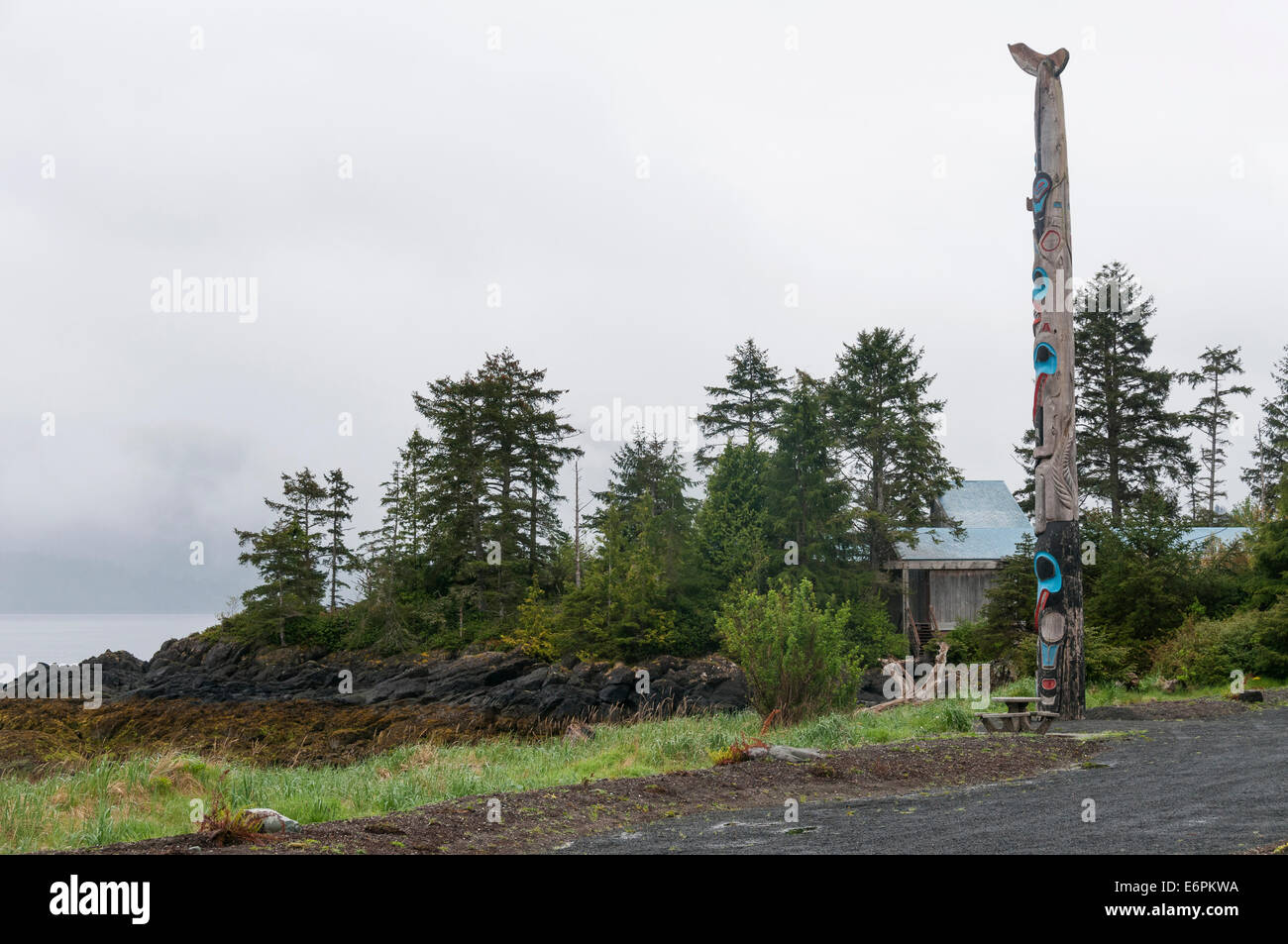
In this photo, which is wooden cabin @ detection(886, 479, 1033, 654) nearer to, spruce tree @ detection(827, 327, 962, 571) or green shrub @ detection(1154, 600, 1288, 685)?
spruce tree @ detection(827, 327, 962, 571)

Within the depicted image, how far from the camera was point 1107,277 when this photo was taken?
46188mm

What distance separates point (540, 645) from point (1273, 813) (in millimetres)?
32575

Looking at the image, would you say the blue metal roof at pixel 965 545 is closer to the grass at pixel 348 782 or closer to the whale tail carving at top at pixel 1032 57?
the grass at pixel 348 782

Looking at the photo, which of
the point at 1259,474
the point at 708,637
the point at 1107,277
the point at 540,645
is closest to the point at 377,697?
the point at 540,645

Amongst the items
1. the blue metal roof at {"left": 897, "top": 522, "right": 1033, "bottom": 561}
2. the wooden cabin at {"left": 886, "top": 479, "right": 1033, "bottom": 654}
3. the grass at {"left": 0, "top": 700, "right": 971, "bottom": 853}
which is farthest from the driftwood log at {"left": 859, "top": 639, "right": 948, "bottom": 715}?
the blue metal roof at {"left": 897, "top": 522, "right": 1033, "bottom": 561}

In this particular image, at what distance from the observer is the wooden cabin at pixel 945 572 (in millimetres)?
35656

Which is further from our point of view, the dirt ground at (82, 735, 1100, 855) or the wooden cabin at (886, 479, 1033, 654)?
the wooden cabin at (886, 479, 1033, 654)

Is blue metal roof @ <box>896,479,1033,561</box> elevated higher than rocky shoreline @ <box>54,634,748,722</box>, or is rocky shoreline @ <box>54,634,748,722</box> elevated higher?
blue metal roof @ <box>896,479,1033,561</box>

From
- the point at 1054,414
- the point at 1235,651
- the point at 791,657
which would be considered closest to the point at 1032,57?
the point at 1054,414

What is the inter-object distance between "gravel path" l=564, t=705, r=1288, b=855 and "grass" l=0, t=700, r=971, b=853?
3.08 m

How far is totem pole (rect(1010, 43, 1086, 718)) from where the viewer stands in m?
15.6

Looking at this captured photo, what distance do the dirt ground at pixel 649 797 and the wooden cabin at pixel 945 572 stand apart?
23.5 meters

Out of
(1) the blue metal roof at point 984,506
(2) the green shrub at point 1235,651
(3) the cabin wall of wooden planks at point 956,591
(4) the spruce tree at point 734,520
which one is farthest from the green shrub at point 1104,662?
(1) the blue metal roof at point 984,506

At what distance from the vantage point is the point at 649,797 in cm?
924
